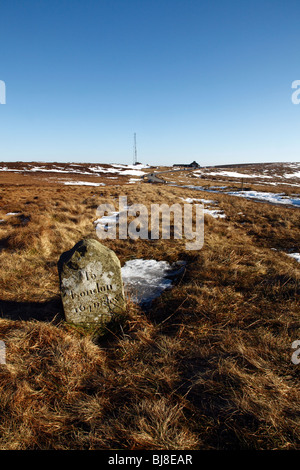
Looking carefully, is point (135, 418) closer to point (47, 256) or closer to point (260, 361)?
point (260, 361)

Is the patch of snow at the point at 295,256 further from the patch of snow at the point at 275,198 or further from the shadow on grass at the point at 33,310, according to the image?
the patch of snow at the point at 275,198

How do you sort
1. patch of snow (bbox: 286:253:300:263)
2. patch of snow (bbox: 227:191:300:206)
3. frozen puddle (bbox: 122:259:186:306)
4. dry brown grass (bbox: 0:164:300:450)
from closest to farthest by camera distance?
dry brown grass (bbox: 0:164:300:450) < frozen puddle (bbox: 122:259:186:306) < patch of snow (bbox: 286:253:300:263) < patch of snow (bbox: 227:191:300:206)

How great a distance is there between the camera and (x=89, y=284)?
3451 mm

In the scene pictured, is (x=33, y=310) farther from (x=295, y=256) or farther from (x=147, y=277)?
(x=295, y=256)

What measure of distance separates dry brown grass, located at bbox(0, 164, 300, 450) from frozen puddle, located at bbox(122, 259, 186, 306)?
356mm

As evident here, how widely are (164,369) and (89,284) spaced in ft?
5.31

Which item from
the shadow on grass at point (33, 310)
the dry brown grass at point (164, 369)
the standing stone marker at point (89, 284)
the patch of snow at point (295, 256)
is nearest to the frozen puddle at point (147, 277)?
the dry brown grass at point (164, 369)

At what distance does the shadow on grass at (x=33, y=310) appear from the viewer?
12.0ft

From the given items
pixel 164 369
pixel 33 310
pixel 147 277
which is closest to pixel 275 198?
pixel 147 277

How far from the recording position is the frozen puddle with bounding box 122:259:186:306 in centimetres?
459

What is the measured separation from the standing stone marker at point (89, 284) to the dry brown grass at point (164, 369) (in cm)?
26

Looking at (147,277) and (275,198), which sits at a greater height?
(275,198)

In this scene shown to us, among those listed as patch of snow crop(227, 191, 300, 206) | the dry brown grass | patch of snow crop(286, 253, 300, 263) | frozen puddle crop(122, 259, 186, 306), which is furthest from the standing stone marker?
patch of snow crop(227, 191, 300, 206)

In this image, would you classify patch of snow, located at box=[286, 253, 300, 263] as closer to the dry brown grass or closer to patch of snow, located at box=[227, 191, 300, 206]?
the dry brown grass
